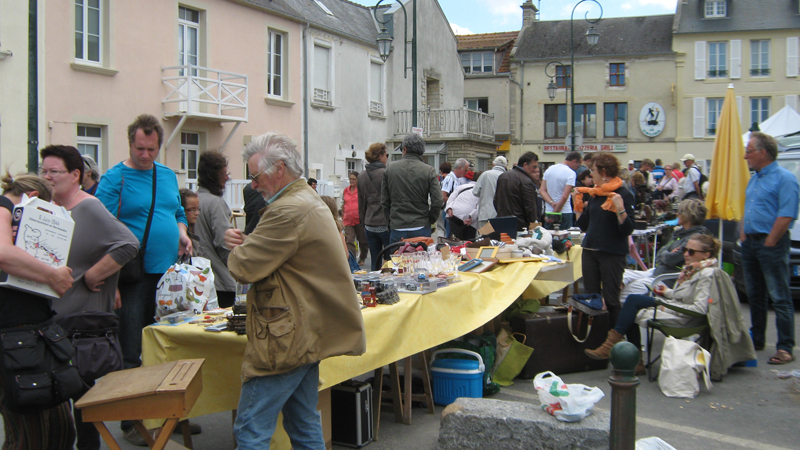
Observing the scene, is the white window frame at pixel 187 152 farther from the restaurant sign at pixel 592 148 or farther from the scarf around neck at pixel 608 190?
the restaurant sign at pixel 592 148

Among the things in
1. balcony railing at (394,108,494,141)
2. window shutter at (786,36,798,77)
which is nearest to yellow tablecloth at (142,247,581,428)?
balcony railing at (394,108,494,141)

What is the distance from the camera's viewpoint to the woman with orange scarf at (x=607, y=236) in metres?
6.04

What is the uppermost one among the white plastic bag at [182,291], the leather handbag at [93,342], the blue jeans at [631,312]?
the white plastic bag at [182,291]

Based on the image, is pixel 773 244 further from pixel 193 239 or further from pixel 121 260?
pixel 121 260

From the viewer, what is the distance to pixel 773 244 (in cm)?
606

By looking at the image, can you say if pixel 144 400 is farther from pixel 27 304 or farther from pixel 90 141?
pixel 90 141

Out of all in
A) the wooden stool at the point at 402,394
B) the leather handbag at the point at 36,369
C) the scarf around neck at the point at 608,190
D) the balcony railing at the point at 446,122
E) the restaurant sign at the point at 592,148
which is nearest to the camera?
the leather handbag at the point at 36,369

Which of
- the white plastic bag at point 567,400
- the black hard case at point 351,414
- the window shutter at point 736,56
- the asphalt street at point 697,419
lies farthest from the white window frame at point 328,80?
the window shutter at point 736,56

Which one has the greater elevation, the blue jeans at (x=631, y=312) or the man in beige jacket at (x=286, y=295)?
the man in beige jacket at (x=286, y=295)

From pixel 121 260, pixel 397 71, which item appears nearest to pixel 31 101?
pixel 121 260

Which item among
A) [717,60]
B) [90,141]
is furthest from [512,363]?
[717,60]

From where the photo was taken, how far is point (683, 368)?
5.36m

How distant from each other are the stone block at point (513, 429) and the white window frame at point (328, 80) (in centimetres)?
1793

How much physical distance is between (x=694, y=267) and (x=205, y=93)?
14.1m
